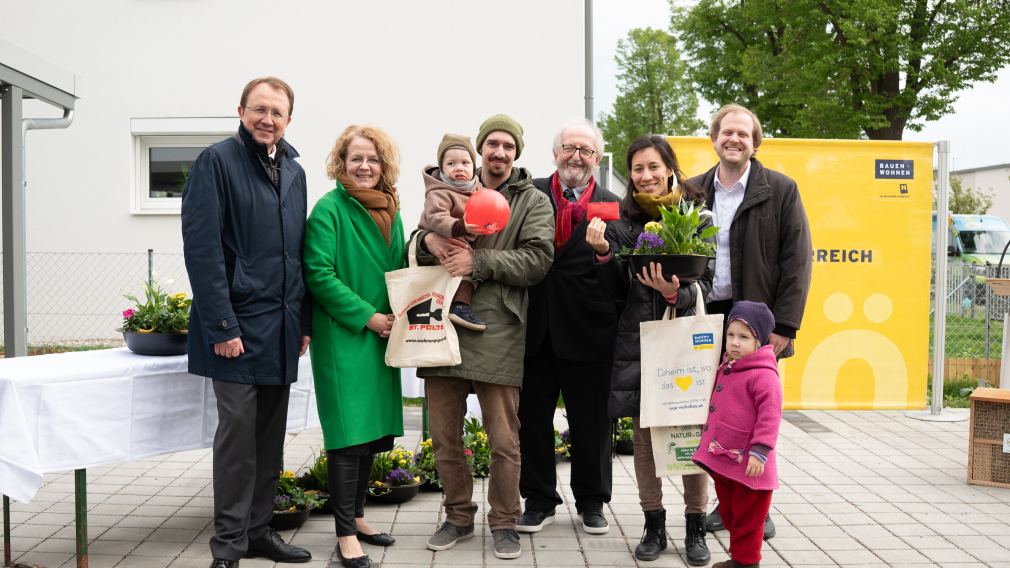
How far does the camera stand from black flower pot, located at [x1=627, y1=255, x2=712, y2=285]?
3.78m

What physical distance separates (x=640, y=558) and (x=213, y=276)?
2.34 m


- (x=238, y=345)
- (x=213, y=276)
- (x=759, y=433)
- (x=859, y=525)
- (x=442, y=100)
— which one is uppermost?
(x=442, y=100)

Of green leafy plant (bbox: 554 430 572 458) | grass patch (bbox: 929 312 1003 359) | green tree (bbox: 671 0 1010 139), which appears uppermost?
green tree (bbox: 671 0 1010 139)

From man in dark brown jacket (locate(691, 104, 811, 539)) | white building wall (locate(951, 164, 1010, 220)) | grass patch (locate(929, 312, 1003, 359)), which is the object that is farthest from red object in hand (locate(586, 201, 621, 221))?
white building wall (locate(951, 164, 1010, 220))

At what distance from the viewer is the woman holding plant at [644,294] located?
Answer: 13.4 feet

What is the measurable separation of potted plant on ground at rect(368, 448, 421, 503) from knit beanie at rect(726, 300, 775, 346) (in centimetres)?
221

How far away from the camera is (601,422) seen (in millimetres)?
4629

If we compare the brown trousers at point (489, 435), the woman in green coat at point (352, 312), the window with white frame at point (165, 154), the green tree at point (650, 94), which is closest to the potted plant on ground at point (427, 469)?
the brown trousers at point (489, 435)

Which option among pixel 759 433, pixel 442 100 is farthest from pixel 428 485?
pixel 442 100

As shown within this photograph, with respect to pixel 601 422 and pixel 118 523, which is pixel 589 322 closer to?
pixel 601 422

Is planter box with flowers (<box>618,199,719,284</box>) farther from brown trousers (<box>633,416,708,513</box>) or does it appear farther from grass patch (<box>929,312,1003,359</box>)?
grass patch (<box>929,312,1003,359</box>)

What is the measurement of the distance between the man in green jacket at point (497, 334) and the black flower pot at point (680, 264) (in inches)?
22.3

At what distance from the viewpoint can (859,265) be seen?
8094mm

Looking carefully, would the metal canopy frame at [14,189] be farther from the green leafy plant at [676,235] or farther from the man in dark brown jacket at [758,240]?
the man in dark brown jacket at [758,240]
